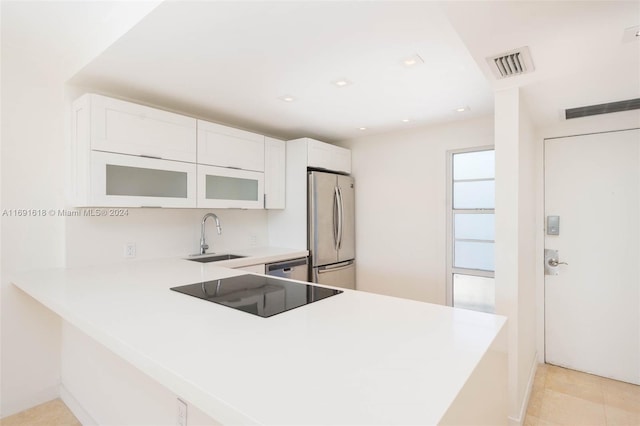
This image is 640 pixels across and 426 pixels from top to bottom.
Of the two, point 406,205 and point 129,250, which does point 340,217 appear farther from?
point 129,250

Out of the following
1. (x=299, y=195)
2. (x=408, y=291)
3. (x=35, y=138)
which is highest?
(x=35, y=138)

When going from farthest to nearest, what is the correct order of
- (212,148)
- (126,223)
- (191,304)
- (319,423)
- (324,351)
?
(212,148) → (126,223) → (191,304) → (324,351) → (319,423)

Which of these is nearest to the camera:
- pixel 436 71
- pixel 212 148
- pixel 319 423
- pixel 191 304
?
pixel 319 423

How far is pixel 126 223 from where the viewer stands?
2623 millimetres

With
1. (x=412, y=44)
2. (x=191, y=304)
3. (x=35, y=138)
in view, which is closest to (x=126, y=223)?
(x=35, y=138)

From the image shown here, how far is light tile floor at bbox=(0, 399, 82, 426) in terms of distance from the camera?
6.84ft

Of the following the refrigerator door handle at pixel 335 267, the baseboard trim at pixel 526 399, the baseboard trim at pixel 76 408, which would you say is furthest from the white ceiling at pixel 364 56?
the baseboard trim at pixel 76 408

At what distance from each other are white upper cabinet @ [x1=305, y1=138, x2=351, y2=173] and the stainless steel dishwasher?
3.45 ft

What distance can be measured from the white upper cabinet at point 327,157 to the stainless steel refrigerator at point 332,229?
111mm

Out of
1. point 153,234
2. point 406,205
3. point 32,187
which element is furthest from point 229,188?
point 406,205

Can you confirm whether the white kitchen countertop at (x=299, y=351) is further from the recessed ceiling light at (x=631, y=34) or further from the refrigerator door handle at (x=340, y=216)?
the refrigerator door handle at (x=340, y=216)

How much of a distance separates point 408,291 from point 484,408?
8.80 feet

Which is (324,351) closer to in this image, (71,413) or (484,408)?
(484,408)

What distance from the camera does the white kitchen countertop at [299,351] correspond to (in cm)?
68
